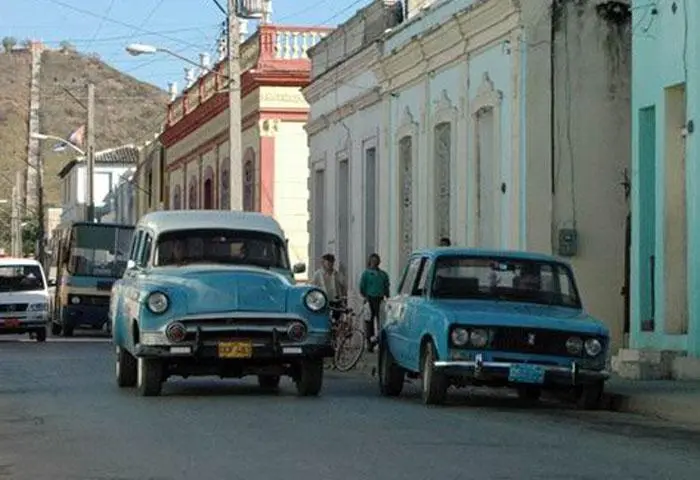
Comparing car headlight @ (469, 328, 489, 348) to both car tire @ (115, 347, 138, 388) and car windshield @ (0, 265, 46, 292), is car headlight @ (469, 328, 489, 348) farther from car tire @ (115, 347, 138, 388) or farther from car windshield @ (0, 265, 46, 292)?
car windshield @ (0, 265, 46, 292)

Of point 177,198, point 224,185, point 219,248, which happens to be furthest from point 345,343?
point 177,198

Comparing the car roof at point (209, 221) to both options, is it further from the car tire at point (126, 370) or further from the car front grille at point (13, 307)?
the car front grille at point (13, 307)

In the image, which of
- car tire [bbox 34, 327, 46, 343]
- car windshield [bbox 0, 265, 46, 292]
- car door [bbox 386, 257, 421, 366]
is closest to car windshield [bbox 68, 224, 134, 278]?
car windshield [bbox 0, 265, 46, 292]

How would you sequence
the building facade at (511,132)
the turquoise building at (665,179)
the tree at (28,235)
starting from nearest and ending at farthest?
the turquoise building at (665,179) → the building facade at (511,132) → the tree at (28,235)

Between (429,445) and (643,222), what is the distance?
11.3 m

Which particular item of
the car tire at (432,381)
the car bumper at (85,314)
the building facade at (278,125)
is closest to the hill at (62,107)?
the building facade at (278,125)

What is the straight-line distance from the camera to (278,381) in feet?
77.3

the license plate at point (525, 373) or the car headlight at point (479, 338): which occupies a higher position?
the car headlight at point (479, 338)

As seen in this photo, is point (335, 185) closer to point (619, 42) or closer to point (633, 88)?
point (619, 42)

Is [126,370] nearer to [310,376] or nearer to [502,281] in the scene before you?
[310,376]

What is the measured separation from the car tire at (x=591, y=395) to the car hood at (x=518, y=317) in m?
0.63

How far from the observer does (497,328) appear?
19469 mm

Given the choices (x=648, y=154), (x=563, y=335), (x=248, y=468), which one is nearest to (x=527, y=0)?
(x=648, y=154)

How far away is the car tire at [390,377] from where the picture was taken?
2191cm
